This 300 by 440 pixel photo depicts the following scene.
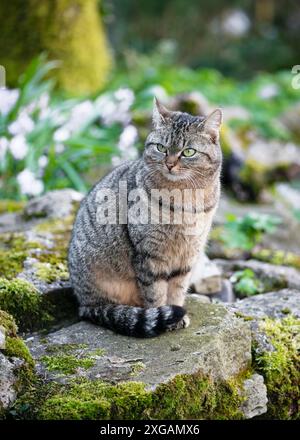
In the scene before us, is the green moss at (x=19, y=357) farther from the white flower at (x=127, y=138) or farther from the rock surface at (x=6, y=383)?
the white flower at (x=127, y=138)

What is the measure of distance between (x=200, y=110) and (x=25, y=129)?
7.08 feet

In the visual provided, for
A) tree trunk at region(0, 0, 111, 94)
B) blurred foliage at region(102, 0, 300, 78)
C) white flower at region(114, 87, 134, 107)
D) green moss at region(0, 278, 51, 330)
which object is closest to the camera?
green moss at region(0, 278, 51, 330)

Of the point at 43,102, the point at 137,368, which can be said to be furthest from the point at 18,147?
the point at 137,368

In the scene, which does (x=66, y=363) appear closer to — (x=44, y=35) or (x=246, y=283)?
(x=246, y=283)

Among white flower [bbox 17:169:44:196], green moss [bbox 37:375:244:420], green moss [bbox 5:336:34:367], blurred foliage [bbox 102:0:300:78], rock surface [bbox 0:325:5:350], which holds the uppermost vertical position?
blurred foliage [bbox 102:0:300:78]

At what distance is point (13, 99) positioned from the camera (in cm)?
572

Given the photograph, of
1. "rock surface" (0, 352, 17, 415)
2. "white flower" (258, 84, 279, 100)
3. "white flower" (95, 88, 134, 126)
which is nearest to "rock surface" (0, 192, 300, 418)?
A: "rock surface" (0, 352, 17, 415)

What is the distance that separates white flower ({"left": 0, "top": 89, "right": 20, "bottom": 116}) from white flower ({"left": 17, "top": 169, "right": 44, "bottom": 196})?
2.49 ft

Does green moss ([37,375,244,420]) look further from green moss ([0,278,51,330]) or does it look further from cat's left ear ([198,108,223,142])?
cat's left ear ([198,108,223,142])

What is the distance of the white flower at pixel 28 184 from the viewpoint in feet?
17.0

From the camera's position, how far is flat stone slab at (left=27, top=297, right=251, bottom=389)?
107 inches

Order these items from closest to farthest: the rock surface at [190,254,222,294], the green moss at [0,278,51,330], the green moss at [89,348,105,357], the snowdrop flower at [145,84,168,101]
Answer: the green moss at [89,348,105,357] → the green moss at [0,278,51,330] → the rock surface at [190,254,222,294] → the snowdrop flower at [145,84,168,101]

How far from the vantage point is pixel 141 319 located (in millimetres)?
3064

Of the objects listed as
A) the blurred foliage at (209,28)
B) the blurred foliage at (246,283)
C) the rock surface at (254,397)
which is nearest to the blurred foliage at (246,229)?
the blurred foliage at (246,283)
